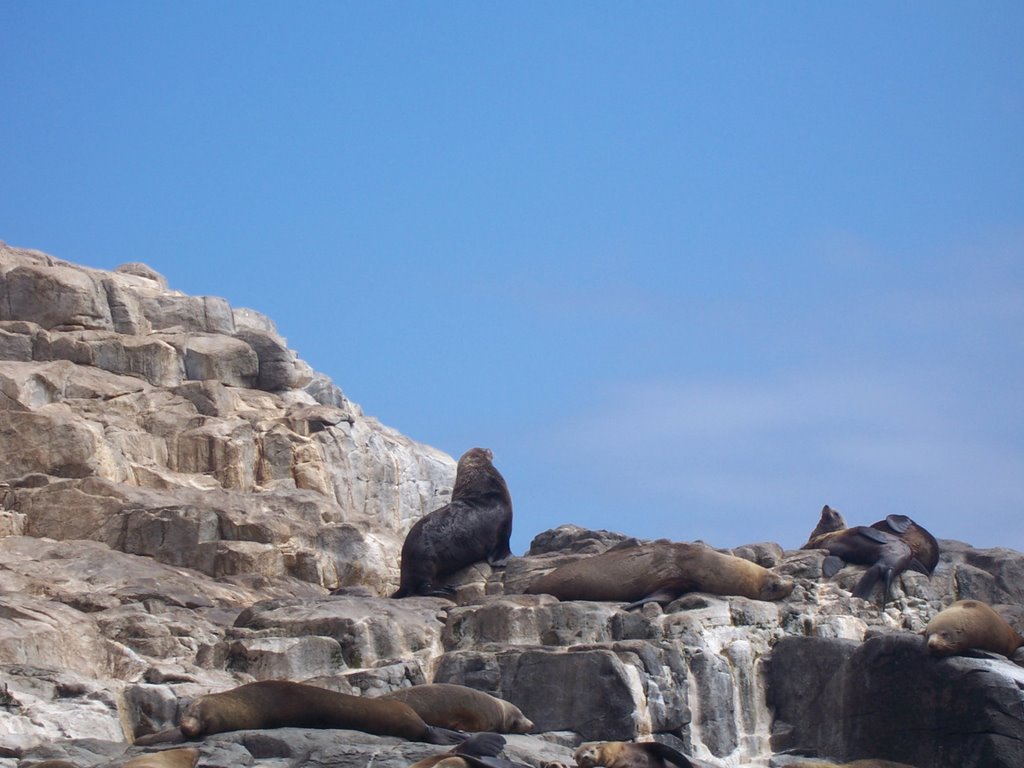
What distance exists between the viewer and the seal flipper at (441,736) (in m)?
11.6

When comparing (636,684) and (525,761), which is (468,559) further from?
(525,761)

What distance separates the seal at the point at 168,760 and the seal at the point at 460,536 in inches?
310

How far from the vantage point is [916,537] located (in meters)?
18.8

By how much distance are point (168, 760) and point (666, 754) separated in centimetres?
354

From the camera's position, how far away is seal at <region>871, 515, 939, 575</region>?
733 inches

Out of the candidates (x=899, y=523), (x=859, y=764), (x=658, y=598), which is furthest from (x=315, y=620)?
(x=899, y=523)

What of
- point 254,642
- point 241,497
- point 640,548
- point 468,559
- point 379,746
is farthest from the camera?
point 241,497

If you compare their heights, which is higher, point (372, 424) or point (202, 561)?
point (372, 424)

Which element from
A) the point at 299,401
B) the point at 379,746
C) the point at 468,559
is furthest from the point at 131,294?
the point at 379,746

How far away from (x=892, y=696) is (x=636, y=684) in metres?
2.23

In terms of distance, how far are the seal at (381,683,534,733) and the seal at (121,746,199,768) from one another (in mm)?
2612

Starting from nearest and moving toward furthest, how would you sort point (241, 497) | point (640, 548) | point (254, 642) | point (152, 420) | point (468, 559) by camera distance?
point (254, 642), point (640, 548), point (468, 559), point (241, 497), point (152, 420)

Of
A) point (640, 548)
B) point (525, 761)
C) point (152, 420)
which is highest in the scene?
point (152, 420)

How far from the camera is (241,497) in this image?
A: 828 inches
